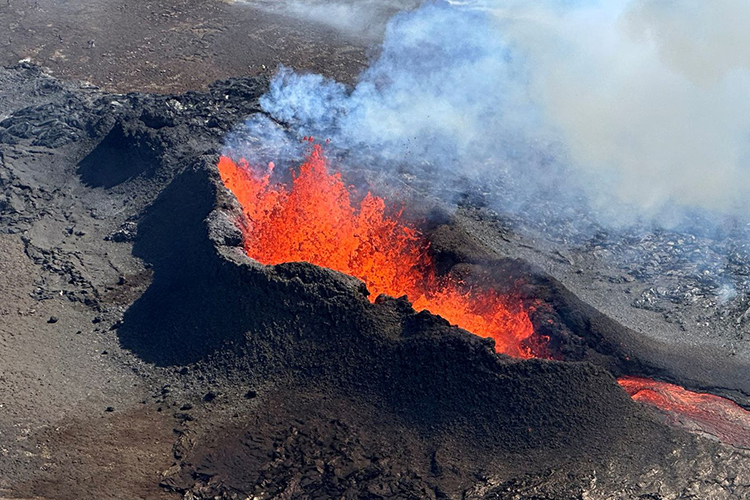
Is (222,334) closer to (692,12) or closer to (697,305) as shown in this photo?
(697,305)

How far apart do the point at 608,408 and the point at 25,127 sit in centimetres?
2067

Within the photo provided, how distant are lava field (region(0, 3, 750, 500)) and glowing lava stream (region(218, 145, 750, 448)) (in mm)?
62

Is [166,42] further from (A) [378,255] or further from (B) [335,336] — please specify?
(B) [335,336]

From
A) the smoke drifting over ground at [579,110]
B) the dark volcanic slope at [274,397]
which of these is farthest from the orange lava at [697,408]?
the smoke drifting over ground at [579,110]

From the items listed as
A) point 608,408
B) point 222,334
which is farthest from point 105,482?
point 608,408

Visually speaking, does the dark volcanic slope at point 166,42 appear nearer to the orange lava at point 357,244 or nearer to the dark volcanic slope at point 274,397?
the orange lava at point 357,244

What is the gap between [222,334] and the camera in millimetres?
18234

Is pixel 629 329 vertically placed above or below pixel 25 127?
above

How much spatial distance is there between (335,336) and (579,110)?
1545 cm

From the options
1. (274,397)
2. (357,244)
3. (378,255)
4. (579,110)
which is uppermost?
(579,110)

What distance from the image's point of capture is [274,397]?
56.2ft

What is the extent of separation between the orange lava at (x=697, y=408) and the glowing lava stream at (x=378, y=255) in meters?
0.02

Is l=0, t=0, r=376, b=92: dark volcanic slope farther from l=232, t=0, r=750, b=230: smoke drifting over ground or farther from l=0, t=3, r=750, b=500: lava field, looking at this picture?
l=0, t=3, r=750, b=500: lava field

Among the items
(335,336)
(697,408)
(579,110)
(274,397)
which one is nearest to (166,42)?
(579,110)
